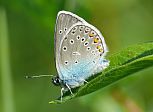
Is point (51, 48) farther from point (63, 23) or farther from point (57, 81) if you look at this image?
point (63, 23)

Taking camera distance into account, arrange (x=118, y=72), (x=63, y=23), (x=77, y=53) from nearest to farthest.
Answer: (x=118, y=72) < (x=63, y=23) < (x=77, y=53)

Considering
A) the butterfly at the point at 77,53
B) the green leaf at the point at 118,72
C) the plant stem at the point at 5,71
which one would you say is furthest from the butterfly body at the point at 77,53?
the green leaf at the point at 118,72

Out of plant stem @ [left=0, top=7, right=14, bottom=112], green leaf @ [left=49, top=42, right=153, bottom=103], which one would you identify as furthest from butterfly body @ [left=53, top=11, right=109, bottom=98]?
green leaf @ [left=49, top=42, right=153, bottom=103]

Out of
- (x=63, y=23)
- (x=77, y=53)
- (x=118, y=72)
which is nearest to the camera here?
(x=118, y=72)

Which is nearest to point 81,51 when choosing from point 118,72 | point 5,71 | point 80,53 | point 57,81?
point 80,53

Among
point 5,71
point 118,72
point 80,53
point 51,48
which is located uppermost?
point 118,72

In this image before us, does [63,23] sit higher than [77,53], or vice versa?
[63,23]
